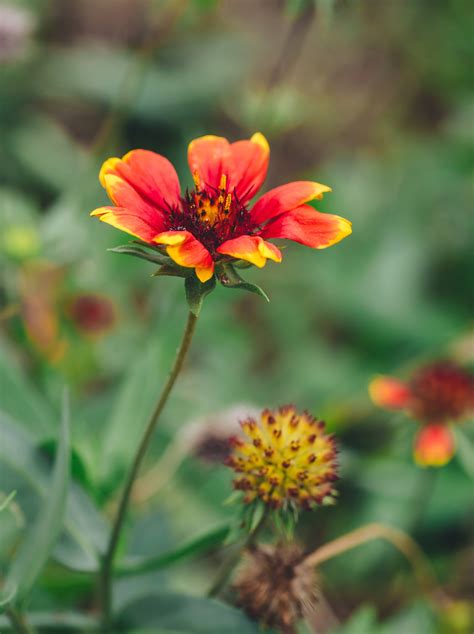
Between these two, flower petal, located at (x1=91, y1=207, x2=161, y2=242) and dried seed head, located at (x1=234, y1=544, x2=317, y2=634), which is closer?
flower petal, located at (x1=91, y1=207, x2=161, y2=242)

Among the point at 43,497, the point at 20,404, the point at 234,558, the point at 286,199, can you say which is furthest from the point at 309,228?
the point at 20,404

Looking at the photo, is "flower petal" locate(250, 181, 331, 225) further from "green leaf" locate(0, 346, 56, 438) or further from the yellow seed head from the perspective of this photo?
"green leaf" locate(0, 346, 56, 438)

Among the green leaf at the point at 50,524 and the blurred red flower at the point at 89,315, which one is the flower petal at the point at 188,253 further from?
the blurred red flower at the point at 89,315

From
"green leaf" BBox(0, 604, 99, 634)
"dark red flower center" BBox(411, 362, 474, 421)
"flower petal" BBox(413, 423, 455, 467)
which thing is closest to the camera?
"green leaf" BBox(0, 604, 99, 634)

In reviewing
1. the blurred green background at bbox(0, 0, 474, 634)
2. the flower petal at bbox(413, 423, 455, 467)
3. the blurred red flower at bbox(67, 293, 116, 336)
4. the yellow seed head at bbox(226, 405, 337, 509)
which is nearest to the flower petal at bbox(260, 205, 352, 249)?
the yellow seed head at bbox(226, 405, 337, 509)

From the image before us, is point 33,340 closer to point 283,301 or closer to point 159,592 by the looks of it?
point 159,592

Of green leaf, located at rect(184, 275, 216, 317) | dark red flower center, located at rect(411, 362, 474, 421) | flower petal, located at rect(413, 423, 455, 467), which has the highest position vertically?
green leaf, located at rect(184, 275, 216, 317)

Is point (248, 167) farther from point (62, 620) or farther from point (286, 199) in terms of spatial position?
point (62, 620)

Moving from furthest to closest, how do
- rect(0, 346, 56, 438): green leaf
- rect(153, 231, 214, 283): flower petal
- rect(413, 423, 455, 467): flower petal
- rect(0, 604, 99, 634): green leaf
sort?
rect(413, 423, 455, 467): flower petal, rect(0, 346, 56, 438): green leaf, rect(0, 604, 99, 634): green leaf, rect(153, 231, 214, 283): flower petal
